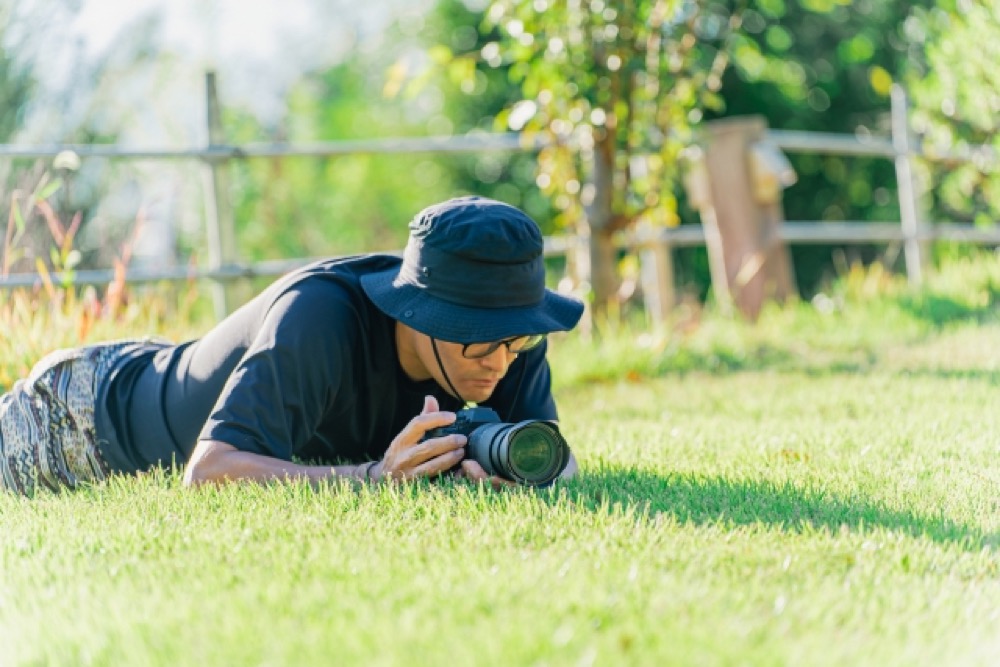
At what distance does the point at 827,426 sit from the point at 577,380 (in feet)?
6.29

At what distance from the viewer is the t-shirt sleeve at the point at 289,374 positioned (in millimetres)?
2924

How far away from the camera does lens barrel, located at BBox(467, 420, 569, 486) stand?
117 inches

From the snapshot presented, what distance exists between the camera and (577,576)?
226 centimetres

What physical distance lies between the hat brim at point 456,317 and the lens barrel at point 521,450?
22cm

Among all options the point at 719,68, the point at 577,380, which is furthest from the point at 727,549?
the point at 719,68

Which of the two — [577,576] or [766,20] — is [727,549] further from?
[766,20]

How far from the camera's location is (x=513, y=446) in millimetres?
2979

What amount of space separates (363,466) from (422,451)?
0.19 metres

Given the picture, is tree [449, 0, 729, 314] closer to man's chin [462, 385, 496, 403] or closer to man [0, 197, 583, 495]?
man [0, 197, 583, 495]

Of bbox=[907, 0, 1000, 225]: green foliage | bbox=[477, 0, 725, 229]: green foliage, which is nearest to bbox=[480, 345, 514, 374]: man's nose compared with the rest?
bbox=[477, 0, 725, 229]: green foliage

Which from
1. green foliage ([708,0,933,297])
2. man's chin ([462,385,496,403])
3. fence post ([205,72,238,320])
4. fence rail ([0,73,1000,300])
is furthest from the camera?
green foliage ([708,0,933,297])

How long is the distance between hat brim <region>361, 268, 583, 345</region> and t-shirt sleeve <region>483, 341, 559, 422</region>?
363 millimetres

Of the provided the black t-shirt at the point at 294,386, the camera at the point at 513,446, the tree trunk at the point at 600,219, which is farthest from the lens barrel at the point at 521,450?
the tree trunk at the point at 600,219

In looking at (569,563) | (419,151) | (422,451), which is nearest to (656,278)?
(419,151)
